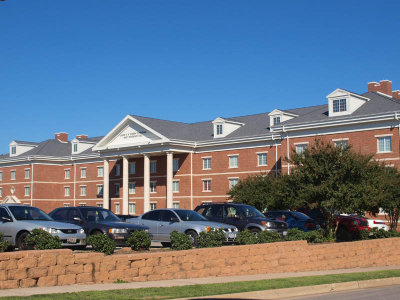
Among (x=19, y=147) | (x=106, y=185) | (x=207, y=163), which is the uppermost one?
(x=19, y=147)

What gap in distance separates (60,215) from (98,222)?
86.3 inches

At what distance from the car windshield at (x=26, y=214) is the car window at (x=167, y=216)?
4837 millimetres

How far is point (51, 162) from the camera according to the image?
227 feet

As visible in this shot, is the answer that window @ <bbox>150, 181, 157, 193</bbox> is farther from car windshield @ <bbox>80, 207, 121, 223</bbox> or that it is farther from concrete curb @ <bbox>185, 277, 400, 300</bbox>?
concrete curb @ <bbox>185, 277, 400, 300</bbox>

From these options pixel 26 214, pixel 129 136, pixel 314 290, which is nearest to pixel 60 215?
pixel 26 214

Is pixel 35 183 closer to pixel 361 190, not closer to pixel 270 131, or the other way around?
pixel 270 131

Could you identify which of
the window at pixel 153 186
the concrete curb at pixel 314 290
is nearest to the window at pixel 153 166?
the window at pixel 153 186

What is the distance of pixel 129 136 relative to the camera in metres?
57.5

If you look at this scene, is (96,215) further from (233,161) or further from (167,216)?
(233,161)

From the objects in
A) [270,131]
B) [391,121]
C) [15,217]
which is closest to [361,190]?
[15,217]

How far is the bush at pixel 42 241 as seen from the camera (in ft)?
46.1

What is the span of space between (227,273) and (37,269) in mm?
5729

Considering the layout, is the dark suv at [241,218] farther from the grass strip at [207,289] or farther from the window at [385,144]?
the window at [385,144]

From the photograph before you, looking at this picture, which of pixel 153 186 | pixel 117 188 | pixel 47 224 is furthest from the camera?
pixel 117 188
